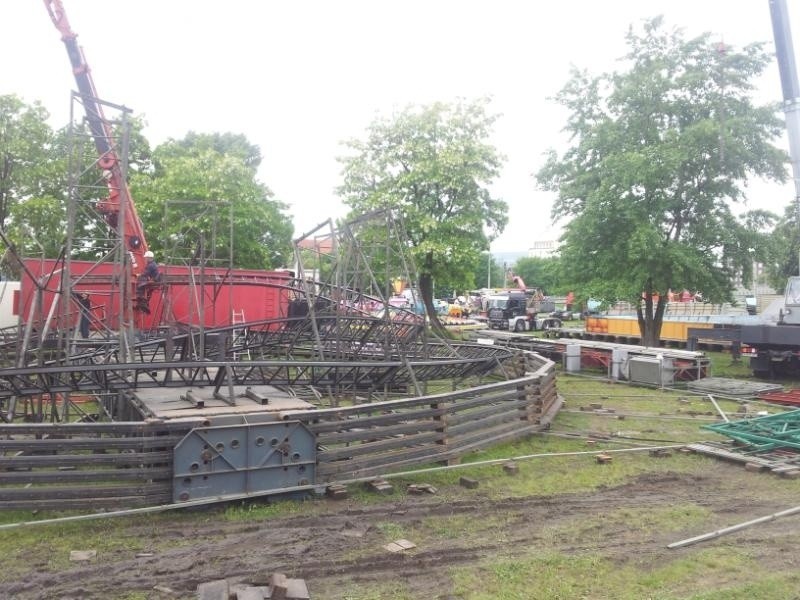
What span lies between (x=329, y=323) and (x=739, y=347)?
599 inches

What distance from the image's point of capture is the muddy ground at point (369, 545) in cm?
484

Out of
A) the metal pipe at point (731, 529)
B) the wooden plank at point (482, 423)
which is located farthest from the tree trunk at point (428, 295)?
the metal pipe at point (731, 529)

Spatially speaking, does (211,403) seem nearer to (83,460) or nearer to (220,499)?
(220,499)

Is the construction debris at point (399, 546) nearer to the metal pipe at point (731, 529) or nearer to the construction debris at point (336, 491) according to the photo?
the construction debris at point (336, 491)

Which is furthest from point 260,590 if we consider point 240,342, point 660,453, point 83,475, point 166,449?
point 240,342

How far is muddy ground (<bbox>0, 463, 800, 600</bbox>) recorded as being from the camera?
4.84 metres

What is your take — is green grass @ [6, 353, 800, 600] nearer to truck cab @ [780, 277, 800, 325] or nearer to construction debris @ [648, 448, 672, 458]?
construction debris @ [648, 448, 672, 458]

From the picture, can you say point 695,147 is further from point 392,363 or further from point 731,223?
point 392,363

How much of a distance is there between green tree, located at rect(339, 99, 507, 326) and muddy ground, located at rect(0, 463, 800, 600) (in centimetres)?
1880

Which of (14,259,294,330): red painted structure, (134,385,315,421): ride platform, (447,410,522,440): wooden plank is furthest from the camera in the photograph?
(14,259,294,330): red painted structure

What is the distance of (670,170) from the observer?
19156mm

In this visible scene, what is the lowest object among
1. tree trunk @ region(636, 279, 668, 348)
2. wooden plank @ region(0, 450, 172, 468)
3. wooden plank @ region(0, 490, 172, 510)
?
wooden plank @ region(0, 490, 172, 510)

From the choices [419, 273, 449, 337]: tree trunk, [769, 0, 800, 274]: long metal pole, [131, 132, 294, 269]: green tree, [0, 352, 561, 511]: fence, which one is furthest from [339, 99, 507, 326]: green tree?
[0, 352, 561, 511]: fence

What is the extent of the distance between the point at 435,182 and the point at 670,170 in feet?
31.3
